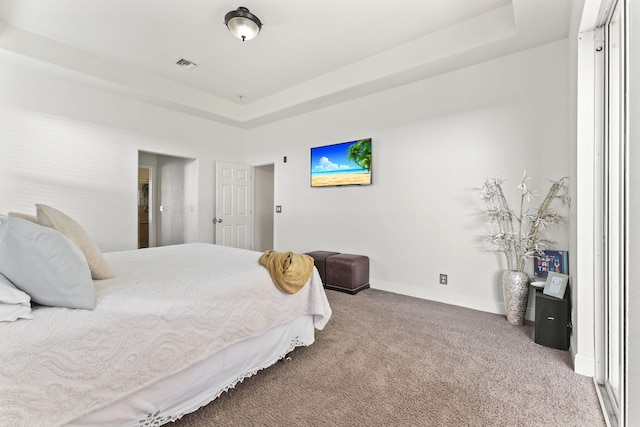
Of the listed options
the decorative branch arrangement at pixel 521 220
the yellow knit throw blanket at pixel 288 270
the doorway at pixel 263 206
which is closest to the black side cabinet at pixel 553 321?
the decorative branch arrangement at pixel 521 220

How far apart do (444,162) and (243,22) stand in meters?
2.61

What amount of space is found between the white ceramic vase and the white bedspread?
2.01 metres

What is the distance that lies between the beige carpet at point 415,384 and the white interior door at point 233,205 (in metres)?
3.41

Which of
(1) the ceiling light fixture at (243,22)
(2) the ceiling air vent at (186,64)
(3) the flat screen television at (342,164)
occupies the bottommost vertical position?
(3) the flat screen television at (342,164)

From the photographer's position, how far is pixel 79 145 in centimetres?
376

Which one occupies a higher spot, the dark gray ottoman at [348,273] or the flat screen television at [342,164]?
the flat screen television at [342,164]

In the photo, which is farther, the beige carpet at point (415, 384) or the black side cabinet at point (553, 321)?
the black side cabinet at point (553, 321)

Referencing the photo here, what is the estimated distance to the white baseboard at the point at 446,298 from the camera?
3.05 metres

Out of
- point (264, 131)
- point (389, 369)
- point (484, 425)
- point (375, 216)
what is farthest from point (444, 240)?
point (264, 131)

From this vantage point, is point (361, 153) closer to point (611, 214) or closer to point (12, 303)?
point (611, 214)

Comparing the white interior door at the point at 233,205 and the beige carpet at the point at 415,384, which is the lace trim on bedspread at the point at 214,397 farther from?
the white interior door at the point at 233,205

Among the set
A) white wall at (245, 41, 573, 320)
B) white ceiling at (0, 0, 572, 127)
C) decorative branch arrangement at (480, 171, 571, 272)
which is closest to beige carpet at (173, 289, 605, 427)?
decorative branch arrangement at (480, 171, 571, 272)

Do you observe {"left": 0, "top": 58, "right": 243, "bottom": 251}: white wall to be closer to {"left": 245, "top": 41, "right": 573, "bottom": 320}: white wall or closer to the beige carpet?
{"left": 245, "top": 41, "right": 573, "bottom": 320}: white wall

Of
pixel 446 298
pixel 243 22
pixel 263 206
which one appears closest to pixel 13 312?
pixel 243 22
